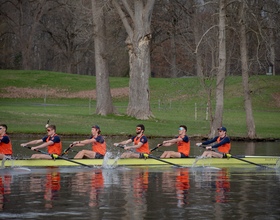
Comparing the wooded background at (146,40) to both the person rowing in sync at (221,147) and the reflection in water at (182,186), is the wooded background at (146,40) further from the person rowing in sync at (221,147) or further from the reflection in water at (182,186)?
the reflection in water at (182,186)

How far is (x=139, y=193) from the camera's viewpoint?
20.6m

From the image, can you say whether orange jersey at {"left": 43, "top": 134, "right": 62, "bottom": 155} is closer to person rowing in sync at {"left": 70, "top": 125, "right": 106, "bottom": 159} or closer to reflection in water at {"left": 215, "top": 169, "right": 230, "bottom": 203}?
person rowing in sync at {"left": 70, "top": 125, "right": 106, "bottom": 159}

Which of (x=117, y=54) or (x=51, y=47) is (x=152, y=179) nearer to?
(x=117, y=54)

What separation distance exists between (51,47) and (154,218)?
80121 mm

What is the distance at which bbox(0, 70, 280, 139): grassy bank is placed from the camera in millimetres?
44906

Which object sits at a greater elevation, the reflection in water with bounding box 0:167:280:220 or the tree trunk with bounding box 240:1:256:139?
the tree trunk with bounding box 240:1:256:139

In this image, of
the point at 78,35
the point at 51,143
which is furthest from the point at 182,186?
the point at 78,35

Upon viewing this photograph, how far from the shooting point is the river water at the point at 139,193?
683 inches

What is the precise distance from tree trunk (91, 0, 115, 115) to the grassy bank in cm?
118

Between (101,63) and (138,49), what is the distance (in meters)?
4.04

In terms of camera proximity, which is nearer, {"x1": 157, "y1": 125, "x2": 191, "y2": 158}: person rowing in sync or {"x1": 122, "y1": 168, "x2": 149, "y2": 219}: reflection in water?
{"x1": 122, "y1": 168, "x2": 149, "y2": 219}: reflection in water

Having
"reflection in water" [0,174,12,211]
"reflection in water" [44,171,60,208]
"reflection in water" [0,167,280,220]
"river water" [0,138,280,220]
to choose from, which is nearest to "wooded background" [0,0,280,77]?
"river water" [0,138,280,220]

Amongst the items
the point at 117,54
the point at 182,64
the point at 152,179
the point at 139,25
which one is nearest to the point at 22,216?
the point at 152,179

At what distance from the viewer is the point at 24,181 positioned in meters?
23.2
